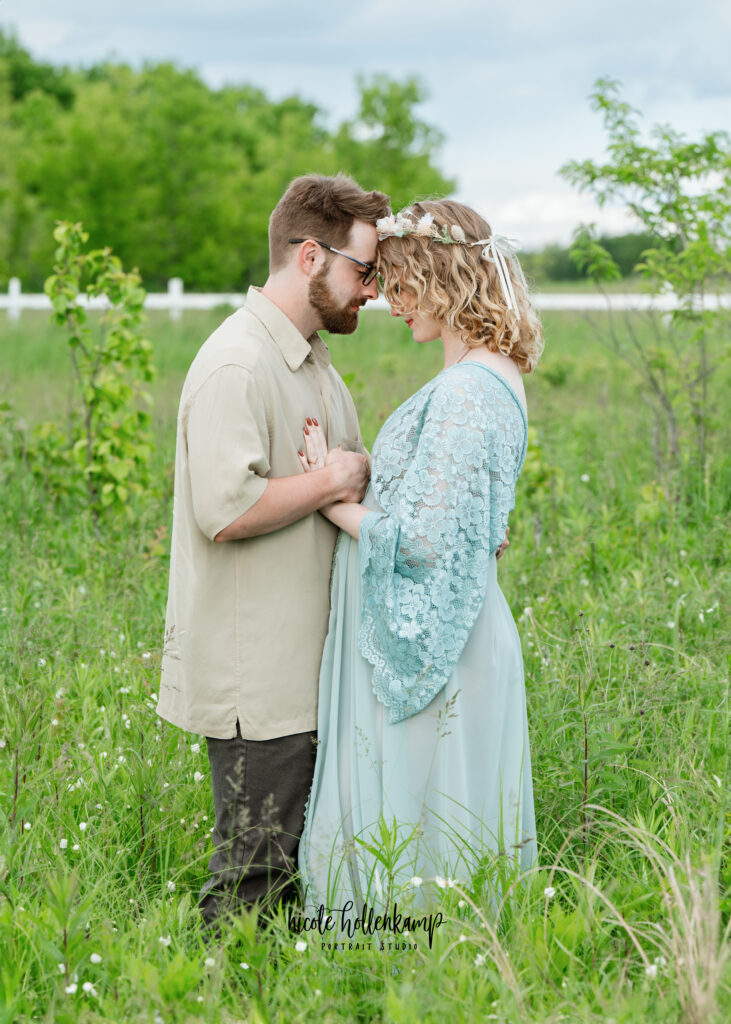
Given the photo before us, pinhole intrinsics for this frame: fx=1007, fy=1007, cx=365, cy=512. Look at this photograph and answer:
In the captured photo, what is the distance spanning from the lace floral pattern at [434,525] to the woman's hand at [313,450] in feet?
0.53

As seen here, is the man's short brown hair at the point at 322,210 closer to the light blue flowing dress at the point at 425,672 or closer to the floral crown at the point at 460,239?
the floral crown at the point at 460,239

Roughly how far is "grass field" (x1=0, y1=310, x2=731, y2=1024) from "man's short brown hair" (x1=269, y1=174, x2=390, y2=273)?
121cm

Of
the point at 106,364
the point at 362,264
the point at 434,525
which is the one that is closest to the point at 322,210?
the point at 362,264

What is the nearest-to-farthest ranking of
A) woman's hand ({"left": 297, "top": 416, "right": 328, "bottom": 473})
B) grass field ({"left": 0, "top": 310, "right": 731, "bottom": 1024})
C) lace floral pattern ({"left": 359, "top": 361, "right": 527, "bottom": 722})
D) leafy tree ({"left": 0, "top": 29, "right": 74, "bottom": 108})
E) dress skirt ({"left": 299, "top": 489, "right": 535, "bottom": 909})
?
grass field ({"left": 0, "top": 310, "right": 731, "bottom": 1024}) → lace floral pattern ({"left": 359, "top": 361, "right": 527, "bottom": 722}) → dress skirt ({"left": 299, "top": 489, "right": 535, "bottom": 909}) → woman's hand ({"left": 297, "top": 416, "right": 328, "bottom": 473}) → leafy tree ({"left": 0, "top": 29, "right": 74, "bottom": 108})

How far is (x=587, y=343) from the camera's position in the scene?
15.2 metres

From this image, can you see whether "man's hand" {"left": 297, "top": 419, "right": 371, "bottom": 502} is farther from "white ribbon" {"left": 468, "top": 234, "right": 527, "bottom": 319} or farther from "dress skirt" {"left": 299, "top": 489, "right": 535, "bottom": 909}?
"white ribbon" {"left": 468, "top": 234, "right": 527, "bottom": 319}

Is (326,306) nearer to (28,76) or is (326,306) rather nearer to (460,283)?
(460,283)

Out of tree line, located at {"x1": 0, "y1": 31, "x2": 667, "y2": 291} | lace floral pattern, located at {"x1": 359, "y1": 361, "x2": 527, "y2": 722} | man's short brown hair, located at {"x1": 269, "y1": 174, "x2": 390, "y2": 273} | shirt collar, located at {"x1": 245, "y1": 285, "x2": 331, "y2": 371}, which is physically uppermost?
tree line, located at {"x1": 0, "y1": 31, "x2": 667, "y2": 291}

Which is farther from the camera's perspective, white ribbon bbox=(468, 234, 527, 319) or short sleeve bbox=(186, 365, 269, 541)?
white ribbon bbox=(468, 234, 527, 319)

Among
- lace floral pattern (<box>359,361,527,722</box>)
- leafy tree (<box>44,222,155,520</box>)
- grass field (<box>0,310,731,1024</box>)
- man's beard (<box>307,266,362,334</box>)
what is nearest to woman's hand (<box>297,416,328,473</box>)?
lace floral pattern (<box>359,361,527,722</box>)

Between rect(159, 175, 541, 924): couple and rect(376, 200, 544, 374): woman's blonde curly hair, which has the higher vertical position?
rect(376, 200, 544, 374): woman's blonde curly hair

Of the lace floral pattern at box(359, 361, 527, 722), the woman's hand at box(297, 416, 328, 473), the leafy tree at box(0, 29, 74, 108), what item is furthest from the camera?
the leafy tree at box(0, 29, 74, 108)

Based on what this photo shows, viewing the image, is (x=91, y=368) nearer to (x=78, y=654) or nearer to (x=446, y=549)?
(x=78, y=654)

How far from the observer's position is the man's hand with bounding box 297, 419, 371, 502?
8.87 feet
